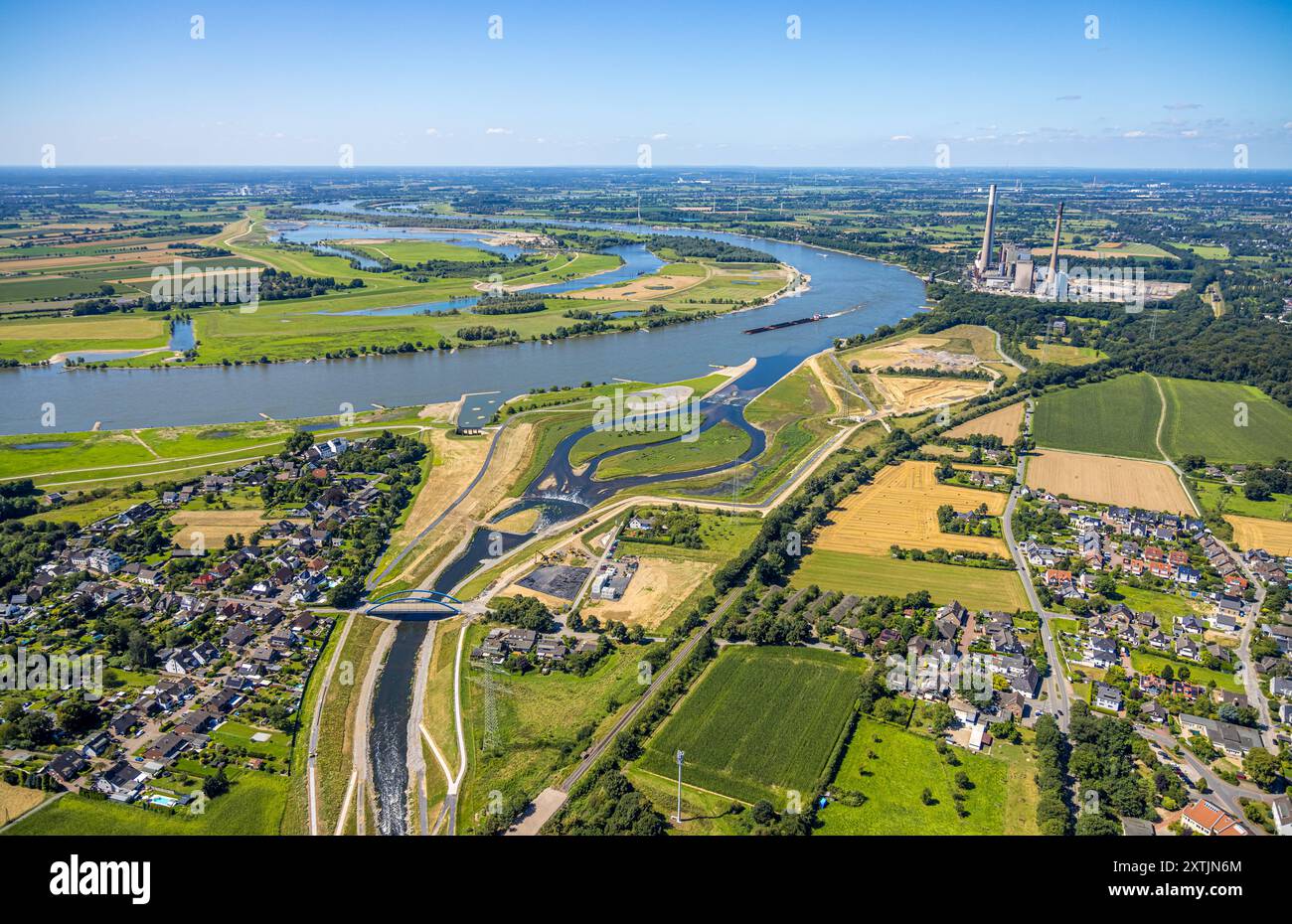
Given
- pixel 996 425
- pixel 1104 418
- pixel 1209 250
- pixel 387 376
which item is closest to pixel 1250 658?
pixel 996 425

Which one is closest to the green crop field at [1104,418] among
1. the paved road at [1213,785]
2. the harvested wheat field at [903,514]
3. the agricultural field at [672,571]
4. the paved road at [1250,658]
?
the harvested wheat field at [903,514]

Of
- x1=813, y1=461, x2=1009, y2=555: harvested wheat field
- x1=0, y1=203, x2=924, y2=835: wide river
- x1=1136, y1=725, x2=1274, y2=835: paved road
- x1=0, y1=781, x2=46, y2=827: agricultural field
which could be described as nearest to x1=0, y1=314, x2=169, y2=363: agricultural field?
x1=0, y1=203, x2=924, y2=835: wide river

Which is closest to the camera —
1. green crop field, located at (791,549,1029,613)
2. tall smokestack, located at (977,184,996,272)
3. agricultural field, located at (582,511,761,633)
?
agricultural field, located at (582,511,761,633)

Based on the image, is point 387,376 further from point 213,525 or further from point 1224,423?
point 1224,423

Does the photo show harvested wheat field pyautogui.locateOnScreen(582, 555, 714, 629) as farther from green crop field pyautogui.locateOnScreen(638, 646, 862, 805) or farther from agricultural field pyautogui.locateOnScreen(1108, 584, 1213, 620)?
agricultural field pyautogui.locateOnScreen(1108, 584, 1213, 620)
